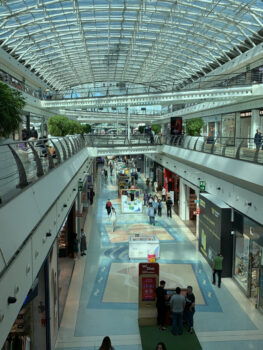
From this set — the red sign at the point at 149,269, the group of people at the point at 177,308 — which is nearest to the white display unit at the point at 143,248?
the red sign at the point at 149,269

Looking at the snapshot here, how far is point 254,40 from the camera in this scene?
103 feet

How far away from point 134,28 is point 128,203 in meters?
22.0

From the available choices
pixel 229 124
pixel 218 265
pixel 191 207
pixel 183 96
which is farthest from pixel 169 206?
pixel 229 124

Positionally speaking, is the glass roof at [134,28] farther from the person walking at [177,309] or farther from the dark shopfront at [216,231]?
the person walking at [177,309]

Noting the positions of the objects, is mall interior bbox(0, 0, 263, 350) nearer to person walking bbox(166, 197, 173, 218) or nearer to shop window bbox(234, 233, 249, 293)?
shop window bbox(234, 233, 249, 293)

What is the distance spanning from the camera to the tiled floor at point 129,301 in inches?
365

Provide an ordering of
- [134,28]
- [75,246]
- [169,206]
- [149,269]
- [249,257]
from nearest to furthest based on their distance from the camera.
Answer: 1. [149,269]
2. [249,257]
3. [75,246]
4. [169,206]
5. [134,28]

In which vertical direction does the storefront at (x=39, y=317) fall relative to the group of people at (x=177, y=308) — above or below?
above

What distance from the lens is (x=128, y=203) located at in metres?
25.7

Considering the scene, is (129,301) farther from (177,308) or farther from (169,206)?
(169,206)

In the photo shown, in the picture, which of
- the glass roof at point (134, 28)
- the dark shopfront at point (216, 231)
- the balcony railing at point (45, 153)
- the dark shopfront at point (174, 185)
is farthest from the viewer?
the glass roof at point (134, 28)

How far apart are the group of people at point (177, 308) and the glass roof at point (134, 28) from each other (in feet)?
65.9

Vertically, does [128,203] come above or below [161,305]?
below

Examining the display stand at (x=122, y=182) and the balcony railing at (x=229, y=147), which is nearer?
the balcony railing at (x=229, y=147)
